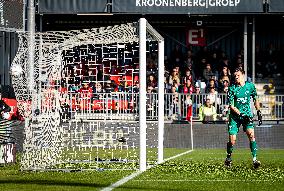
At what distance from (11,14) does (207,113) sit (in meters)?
7.31

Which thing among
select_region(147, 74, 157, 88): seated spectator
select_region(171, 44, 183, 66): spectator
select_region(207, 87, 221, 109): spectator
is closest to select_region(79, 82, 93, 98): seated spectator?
select_region(147, 74, 157, 88): seated spectator

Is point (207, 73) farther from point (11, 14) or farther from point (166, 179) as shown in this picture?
point (166, 179)

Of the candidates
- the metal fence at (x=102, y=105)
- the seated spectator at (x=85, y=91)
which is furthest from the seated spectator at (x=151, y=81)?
the seated spectator at (x=85, y=91)

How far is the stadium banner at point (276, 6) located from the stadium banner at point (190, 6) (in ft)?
1.18

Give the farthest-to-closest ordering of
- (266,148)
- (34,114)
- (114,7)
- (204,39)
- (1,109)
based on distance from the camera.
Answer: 1. (204,39)
2. (114,7)
3. (266,148)
4. (1,109)
5. (34,114)

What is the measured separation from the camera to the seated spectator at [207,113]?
100.0ft

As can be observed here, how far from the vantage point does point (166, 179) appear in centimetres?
1509

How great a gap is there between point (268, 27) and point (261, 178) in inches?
968

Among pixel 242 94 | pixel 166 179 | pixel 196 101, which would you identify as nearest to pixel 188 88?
pixel 196 101

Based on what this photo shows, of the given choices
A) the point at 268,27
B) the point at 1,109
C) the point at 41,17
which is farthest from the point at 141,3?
the point at 1,109

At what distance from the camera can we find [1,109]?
72.2ft

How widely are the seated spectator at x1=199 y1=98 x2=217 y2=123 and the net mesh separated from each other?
6.75 m

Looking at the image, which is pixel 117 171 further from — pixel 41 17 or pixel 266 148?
pixel 41 17

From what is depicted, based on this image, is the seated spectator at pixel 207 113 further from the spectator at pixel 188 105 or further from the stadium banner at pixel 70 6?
the stadium banner at pixel 70 6
